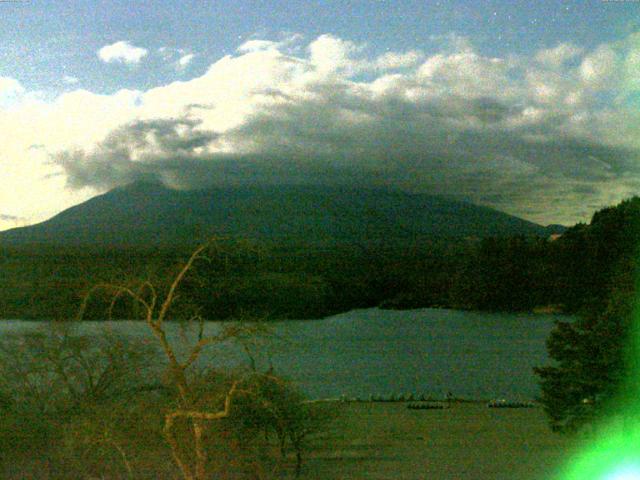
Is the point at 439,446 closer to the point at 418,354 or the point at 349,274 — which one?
the point at 349,274

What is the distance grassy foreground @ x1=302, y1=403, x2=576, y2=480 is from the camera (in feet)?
35.6

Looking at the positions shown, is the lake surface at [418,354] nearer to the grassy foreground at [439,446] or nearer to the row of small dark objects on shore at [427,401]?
the row of small dark objects on shore at [427,401]

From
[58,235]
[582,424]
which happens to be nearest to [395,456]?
[582,424]

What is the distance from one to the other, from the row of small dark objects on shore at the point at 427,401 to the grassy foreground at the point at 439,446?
569 mm

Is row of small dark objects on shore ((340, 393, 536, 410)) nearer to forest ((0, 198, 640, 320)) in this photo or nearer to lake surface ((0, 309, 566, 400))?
lake surface ((0, 309, 566, 400))

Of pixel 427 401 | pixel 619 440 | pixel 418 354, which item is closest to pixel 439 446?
pixel 619 440

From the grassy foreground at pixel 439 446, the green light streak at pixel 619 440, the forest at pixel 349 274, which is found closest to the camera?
the forest at pixel 349 274

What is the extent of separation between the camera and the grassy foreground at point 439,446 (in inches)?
427

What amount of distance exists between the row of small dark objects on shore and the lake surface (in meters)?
1.36

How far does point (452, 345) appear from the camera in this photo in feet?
117

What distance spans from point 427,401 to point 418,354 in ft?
42.3

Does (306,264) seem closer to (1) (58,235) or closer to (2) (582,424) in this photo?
(1) (58,235)

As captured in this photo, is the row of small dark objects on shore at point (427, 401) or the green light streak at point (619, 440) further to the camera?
the row of small dark objects on shore at point (427, 401)

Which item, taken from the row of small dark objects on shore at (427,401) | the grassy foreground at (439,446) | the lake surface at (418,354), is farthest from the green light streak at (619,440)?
the lake surface at (418,354)
